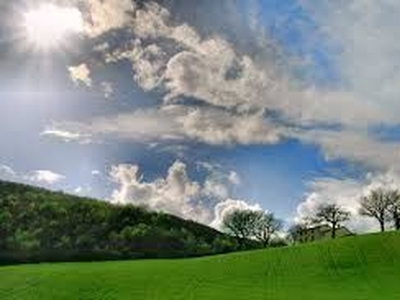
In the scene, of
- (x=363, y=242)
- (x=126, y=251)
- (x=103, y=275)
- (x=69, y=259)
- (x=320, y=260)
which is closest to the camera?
(x=103, y=275)

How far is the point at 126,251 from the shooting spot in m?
110

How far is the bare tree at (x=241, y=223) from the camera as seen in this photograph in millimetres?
139625

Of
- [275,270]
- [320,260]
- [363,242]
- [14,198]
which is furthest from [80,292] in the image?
[14,198]

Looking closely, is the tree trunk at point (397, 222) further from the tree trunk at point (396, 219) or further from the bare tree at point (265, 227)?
the bare tree at point (265, 227)

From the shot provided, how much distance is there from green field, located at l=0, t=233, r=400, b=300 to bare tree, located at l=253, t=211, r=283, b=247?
57724 mm

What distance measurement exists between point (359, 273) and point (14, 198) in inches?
3113

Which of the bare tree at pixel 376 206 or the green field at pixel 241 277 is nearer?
the green field at pixel 241 277

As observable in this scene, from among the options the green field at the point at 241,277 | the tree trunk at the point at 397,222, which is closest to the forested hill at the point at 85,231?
the green field at the point at 241,277

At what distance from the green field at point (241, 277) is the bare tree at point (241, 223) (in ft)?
184

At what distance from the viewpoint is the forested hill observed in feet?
343

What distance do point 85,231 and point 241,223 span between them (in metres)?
33.1

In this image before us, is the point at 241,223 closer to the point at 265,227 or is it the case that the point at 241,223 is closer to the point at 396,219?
the point at 265,227

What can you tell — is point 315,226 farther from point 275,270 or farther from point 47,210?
point 275,270

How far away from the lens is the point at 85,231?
119 meters
